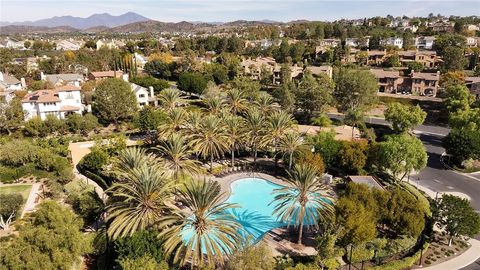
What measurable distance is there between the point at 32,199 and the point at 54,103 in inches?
1303

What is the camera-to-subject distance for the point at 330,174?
52.8 metres

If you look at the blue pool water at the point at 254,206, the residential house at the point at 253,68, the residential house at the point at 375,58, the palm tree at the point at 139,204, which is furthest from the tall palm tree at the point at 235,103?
the residential house at the point at 375,58

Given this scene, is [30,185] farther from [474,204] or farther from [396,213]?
[474,204]

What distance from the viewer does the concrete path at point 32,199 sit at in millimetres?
42138

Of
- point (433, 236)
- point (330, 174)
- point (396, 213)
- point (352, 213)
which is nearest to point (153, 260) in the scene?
point (352, 213)

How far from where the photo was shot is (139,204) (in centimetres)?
3166

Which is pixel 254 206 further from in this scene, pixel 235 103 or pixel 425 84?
pixel 425 84

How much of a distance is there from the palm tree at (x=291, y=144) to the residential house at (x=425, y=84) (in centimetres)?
6472

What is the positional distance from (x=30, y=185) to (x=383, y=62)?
118 m

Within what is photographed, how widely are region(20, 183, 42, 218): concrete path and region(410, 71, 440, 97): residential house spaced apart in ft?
304

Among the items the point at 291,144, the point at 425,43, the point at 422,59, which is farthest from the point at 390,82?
the point at 425,43

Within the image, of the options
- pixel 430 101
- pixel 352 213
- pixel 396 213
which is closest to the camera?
pixel 352 213

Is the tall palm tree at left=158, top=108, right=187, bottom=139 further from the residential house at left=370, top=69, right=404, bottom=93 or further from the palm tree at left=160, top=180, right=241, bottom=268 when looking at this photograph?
the residential house at left=370, top=69, right=404, bottom=93

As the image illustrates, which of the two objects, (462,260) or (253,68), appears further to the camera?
(253,68)
